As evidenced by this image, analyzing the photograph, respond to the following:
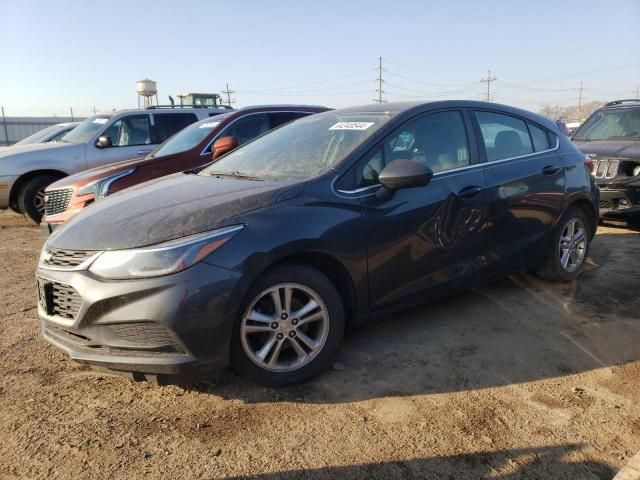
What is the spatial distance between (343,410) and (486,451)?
75cm

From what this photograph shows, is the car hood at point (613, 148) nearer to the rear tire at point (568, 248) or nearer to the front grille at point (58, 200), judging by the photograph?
the rear tire at point (568, 248)

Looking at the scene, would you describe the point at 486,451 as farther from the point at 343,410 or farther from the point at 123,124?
the point at 123,124

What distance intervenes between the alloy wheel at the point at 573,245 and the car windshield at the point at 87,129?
749 centimetres

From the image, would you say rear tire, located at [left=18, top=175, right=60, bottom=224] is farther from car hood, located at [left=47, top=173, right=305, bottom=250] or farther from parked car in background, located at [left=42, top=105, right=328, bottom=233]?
car hood, located at [left=47, top=173, right=305, bottom=250]

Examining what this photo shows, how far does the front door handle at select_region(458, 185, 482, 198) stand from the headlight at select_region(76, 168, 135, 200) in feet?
13.0

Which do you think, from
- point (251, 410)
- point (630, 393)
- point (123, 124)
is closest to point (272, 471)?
point (251, 410)

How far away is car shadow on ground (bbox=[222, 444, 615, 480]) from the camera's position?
226 cm

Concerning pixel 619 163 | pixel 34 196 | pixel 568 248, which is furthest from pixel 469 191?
pixel 34 196

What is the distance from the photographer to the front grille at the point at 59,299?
9.06 ft

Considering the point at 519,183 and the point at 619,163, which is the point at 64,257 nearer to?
the point at 519,183

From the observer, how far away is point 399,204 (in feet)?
11.1

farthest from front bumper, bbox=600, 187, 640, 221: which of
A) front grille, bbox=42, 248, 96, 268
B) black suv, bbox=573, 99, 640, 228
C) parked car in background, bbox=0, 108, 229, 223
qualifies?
parked car in background, bbox=0, 108, 229, 223

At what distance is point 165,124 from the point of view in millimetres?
8984

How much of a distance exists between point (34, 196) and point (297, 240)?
7162 mm
